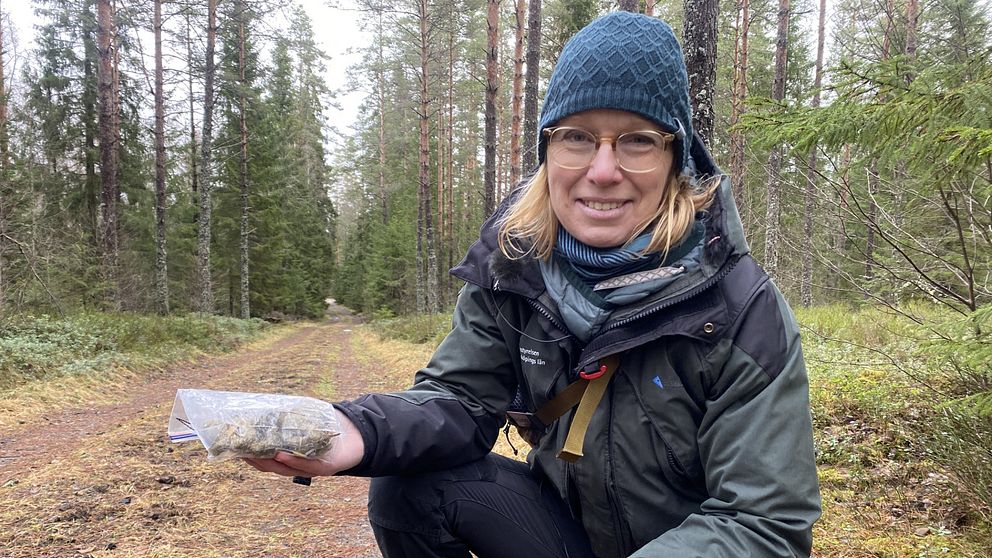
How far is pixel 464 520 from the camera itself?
5.24ft

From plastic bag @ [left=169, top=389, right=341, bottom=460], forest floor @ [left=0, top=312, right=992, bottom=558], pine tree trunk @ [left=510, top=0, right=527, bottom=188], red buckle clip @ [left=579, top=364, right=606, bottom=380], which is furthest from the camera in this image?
pine tree trunk @ [left=510, top=0, right=527, bottom=188]

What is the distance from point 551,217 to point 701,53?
3.28 metres

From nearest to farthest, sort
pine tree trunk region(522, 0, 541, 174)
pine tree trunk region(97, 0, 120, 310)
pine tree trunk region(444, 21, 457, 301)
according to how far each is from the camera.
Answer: pine tree trunk region(522, 0, 541, 174) → pine tree trunk region(97, 0, 120, 310) → pine tree trunk region(444, 21, 457, 301)

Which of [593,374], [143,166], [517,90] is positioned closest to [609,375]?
[593,374]

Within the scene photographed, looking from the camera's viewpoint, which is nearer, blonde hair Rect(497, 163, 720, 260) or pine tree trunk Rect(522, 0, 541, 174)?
blonde hair Rect(497, 163, 720, 260)

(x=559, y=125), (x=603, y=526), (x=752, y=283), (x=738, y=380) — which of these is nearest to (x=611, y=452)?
(x=603, y=526)

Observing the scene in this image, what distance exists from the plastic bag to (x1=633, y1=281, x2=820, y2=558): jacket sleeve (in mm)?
824

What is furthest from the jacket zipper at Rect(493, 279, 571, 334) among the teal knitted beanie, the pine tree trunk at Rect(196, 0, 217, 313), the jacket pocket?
the pine tree trunk at Rect(196, 0, 217, 313)

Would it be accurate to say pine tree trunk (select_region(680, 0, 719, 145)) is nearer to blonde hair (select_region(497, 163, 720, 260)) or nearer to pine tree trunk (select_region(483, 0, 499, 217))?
blonde hair (select_region(497, 163, 720, 260))

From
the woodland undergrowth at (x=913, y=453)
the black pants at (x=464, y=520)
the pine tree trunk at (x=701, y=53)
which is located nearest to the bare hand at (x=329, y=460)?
the black pants at (x=464, y=520)

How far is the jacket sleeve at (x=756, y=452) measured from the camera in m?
1.11

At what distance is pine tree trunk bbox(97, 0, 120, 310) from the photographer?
1052 cm

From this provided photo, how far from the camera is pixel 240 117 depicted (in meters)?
19.3

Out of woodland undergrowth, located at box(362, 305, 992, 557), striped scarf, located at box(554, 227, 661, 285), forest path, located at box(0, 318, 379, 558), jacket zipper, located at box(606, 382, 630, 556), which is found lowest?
forest path, located at box(0, 318, 379, 558)
